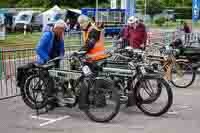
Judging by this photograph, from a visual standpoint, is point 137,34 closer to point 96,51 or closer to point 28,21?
point 96,51

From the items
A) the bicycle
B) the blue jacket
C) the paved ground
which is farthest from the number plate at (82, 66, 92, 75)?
the blue jacket

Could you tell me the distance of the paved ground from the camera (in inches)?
285

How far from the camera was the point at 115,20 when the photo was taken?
35.1m

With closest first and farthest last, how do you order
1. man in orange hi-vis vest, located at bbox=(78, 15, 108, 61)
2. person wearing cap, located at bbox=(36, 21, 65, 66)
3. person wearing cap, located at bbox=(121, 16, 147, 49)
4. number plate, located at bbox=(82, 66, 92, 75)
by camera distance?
number plate, located at bbox=(82, 66, 92, 75) < man in orange hi-vis vest, located at bbox=(78, 15, 108, 61) < person wearing cap, located at bbox=(36, 21, 65, 66) < person wearing cap, located at bbox=(121, 16, 147, 49)

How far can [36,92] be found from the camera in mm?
8445

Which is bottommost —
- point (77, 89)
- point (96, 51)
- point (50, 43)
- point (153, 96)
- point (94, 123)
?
point (94, 123)

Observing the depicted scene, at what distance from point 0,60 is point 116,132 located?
4757 mm

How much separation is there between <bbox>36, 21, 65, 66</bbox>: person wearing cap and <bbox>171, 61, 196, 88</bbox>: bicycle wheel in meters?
3.66

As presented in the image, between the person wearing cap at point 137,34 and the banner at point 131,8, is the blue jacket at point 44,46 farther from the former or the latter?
the banner at point 131,8

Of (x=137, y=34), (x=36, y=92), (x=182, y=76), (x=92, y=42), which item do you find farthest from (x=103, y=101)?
(x=137, y=34)

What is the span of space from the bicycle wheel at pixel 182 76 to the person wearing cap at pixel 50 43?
3.66m

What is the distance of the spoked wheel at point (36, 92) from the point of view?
8297mm

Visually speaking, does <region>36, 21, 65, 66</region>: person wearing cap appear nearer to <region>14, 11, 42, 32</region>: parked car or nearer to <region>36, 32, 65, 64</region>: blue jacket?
<region>36, 32, 65, 64</region>: blue jacket

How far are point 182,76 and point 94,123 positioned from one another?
4336 mm
